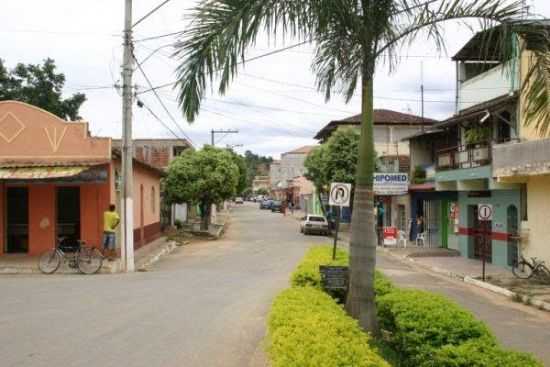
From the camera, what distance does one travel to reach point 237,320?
1033cm

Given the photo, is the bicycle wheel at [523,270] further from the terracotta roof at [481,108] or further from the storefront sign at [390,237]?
the storefront sign at [390,237]

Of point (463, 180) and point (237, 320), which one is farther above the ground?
point (463, 180)

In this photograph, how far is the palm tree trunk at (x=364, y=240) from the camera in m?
7.72

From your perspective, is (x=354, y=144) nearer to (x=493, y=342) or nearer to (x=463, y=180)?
(x=463, y=180)

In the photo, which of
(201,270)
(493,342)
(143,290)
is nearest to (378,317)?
(493,342)

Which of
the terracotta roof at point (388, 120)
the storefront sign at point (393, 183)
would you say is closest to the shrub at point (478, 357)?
the storefront sign at point (393, 183)

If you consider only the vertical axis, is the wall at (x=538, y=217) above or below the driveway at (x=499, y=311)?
above

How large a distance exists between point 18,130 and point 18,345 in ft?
46.1

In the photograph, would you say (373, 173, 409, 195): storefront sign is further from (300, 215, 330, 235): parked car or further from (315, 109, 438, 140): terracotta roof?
(315, 109, 438, 140): terracotta roof

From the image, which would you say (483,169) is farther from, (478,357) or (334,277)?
(478,357)

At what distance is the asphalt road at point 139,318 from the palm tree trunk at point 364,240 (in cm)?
150

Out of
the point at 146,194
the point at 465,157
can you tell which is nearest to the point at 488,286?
the point at 465,157

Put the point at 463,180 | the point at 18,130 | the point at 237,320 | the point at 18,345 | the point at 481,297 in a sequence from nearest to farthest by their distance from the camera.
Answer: the point at 18,345 → the point at 237,320 → the point at 481,297 → the point at 18,130 → the point at 463,180

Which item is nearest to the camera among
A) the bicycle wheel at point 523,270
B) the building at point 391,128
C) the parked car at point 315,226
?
the bicycle wheel at point 523,270
